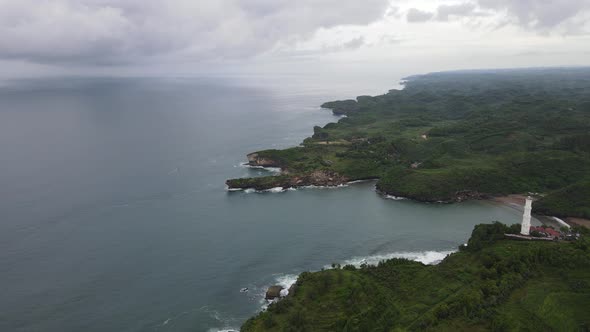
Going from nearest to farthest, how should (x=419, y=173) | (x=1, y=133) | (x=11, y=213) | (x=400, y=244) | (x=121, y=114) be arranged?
(x=400, y=244)
(x=11, y=213)
(x=419, y=173)
(x=1, y=133)
(x=121, y=114)

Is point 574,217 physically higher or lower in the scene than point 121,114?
lower

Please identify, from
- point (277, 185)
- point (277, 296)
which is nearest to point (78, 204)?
point (277, 185)

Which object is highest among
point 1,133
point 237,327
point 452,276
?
point 1,133

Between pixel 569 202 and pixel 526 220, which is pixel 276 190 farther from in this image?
pixel 569 202

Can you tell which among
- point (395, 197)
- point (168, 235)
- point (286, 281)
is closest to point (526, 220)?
point (286, 281)

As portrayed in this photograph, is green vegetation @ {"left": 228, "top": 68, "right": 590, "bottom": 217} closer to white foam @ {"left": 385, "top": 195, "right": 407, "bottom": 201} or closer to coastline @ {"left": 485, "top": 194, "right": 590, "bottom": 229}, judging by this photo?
white foam @ {"left": 385, "top": 195, "right": 407, "bottom": 201}

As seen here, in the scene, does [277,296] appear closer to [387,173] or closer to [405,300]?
[405,300]
